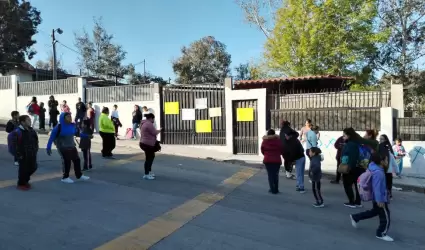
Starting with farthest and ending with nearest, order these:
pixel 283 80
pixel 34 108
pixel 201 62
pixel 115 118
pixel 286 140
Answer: pixel 201 62 → pixel 283 80 → pixel 34 108 → pixel 115 118 → pixel 286 140

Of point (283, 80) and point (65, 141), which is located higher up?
point (283, 80)

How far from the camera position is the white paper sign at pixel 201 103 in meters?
14.5

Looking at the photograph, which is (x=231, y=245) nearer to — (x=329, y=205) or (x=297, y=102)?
(x=329, y=205)

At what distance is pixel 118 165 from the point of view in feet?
31.8

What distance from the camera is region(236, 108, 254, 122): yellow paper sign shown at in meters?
13.7

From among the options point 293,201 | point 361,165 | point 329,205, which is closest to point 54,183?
point 293,201

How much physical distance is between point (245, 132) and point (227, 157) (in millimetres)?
1360

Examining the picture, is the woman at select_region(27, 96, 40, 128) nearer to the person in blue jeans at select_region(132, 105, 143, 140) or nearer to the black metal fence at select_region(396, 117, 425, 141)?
the person in blue jeans at select_region(132, 105, 143, 140)

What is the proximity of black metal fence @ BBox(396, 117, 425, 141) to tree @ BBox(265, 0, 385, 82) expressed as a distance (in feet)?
30.8

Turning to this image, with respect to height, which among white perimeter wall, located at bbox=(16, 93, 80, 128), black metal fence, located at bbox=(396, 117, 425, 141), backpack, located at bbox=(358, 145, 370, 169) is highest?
white perimeter wall, located at bbox=(16, 93, 80, 128)

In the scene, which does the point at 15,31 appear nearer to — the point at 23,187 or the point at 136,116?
the point at 136,116

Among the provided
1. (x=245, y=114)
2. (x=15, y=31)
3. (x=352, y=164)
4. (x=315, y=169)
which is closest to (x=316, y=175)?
(x=315, y=169)

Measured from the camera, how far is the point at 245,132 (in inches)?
547

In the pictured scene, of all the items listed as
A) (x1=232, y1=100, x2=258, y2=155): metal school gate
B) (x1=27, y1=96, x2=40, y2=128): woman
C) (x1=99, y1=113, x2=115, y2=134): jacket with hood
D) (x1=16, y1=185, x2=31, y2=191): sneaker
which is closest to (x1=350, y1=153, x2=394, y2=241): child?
(x1=16, y1=185, x2=31, y2=191): sneaker
